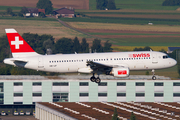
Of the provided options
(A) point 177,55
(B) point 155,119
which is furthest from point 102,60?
(A) point 177,55

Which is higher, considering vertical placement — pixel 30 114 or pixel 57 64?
pixel 57 64

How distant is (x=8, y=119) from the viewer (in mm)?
124188

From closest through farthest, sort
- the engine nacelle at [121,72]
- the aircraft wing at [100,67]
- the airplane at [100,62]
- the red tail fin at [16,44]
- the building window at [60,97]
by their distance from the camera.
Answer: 1. the aircraft wing at [100,67]
2. the engine nacelle at [121,72]
3. the airplane at [100,62]
4. the red tail fin at [16,44]
5. the building window at [60,97]

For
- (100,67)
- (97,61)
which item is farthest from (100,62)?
(100,67)

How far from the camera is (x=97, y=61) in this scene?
238ft

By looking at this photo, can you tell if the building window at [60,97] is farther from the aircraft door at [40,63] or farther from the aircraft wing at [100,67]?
the aircraft wing at [100,67]

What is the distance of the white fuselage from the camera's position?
7288 centimetres

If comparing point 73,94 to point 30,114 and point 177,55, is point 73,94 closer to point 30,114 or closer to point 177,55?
point 30,114

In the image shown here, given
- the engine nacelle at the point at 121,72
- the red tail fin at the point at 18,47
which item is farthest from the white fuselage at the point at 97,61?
the red tail fin at the point at 18,47

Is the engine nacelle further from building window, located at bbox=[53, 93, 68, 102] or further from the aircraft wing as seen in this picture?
building window, located at bbox=[53, 93, 68, 102]

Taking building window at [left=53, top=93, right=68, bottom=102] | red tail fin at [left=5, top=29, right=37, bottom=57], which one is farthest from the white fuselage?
building window at [left=53, top=93, right=68, bottom=102]

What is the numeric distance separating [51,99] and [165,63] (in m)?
52.9

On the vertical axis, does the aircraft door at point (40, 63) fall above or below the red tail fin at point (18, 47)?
below

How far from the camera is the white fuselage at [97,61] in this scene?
239ft
